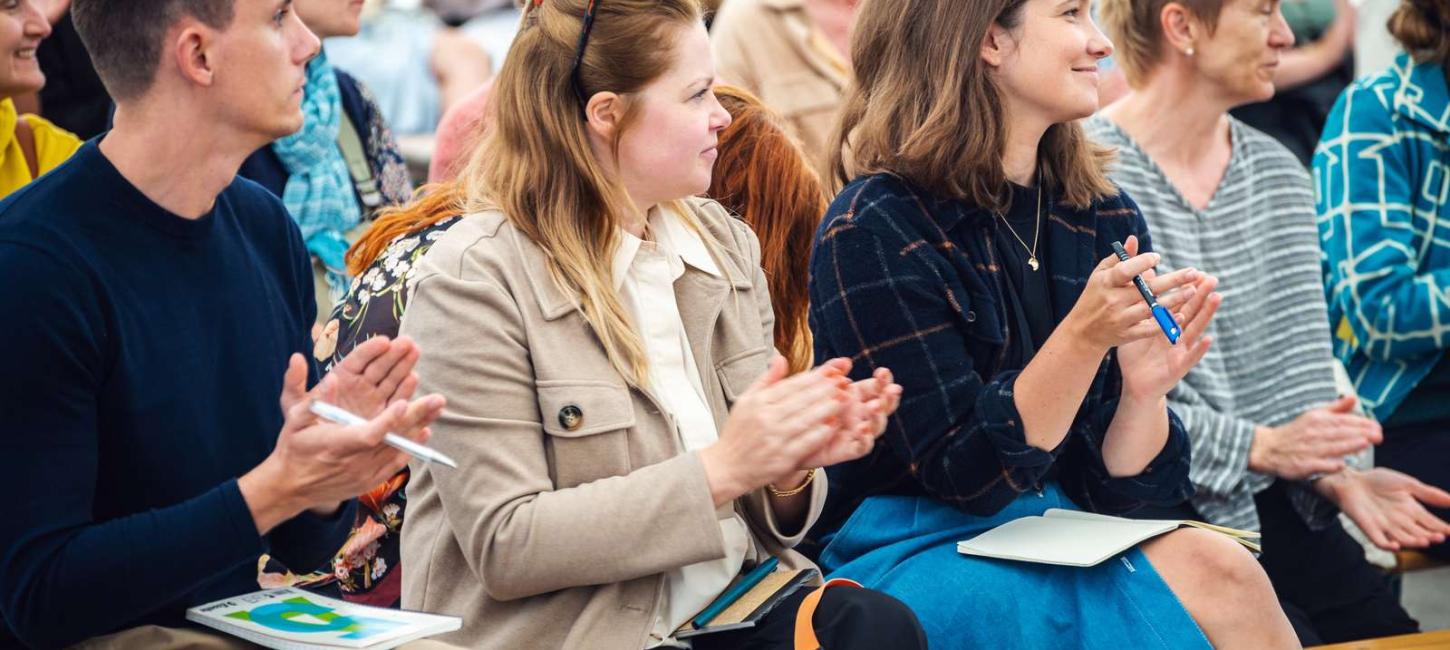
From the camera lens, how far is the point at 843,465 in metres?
2.81

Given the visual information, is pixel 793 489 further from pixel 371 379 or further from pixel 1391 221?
pixel 1391 221

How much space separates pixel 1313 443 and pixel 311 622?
2.19 metres

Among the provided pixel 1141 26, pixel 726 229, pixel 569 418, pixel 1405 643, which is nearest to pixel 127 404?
pixel 569 418

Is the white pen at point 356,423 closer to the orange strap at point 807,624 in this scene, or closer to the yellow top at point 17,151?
the orange strap at point 807,624

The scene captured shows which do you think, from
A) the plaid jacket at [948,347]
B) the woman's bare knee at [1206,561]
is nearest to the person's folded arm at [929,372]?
the plaid jacket at [948,347]

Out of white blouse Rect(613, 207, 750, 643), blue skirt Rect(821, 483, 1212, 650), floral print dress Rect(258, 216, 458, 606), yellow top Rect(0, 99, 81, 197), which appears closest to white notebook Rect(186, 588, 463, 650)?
white blouse Rect(613, 207, 750, 643)

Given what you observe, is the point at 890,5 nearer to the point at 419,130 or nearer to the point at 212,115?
the point at 212,115

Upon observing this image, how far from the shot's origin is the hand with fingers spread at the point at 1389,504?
3326 millimetres

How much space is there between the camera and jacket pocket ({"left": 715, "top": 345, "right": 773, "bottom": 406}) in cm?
253

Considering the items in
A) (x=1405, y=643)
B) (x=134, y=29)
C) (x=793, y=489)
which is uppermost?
(x=134, y=29)

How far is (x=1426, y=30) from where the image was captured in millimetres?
3799

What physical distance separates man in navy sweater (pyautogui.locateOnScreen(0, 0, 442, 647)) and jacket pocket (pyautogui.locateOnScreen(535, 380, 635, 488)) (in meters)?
0.32

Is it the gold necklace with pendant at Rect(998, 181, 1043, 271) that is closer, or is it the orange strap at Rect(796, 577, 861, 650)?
the orange strap at Rect(796, 577, 861, 650)

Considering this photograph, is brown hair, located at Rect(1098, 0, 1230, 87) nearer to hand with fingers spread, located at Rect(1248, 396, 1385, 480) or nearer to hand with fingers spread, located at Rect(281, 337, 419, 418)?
hand with fingers spread, located at Rect(1248, 396, 1385, 480)
